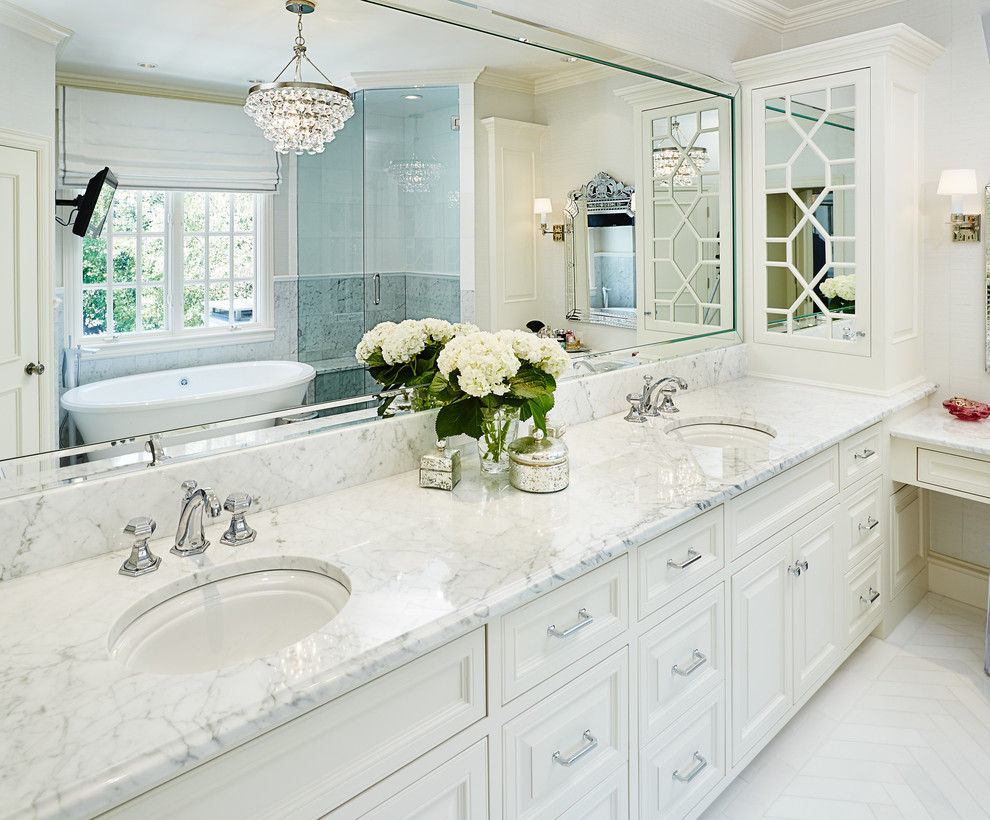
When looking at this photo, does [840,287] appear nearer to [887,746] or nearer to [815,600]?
[815,600]

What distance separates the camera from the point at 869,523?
2.52m

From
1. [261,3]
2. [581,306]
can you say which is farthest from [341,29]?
[581,306]

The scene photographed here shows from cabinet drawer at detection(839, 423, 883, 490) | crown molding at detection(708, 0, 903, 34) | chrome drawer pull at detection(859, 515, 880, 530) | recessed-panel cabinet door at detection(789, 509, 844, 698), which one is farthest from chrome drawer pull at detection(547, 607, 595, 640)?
crown molding at detection(708, 0, 903, 34)

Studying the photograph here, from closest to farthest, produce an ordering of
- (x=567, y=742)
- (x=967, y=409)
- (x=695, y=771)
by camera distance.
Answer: (x=567, y=742) < (x=695, y=771) < (x=967, y=409)

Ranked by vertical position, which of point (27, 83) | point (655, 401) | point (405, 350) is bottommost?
point (655, 401)

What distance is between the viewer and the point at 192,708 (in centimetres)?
88

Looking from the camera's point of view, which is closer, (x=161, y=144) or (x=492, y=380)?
(x=161, y=144)

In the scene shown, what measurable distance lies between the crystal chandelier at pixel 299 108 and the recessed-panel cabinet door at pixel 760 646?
1.43m

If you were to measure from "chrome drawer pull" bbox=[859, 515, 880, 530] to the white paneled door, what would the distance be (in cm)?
242

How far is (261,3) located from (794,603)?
2.02 metres

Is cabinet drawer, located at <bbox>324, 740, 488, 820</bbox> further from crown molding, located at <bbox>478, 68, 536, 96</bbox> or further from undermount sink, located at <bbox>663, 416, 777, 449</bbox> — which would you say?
crown molding, located at <bbox>478, 68, 536, 96</bbox>

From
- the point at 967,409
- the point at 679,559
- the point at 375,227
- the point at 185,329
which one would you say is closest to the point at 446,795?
the point at 679,559

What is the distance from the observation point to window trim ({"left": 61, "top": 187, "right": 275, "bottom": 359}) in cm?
126

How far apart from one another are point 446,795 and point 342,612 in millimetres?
341
